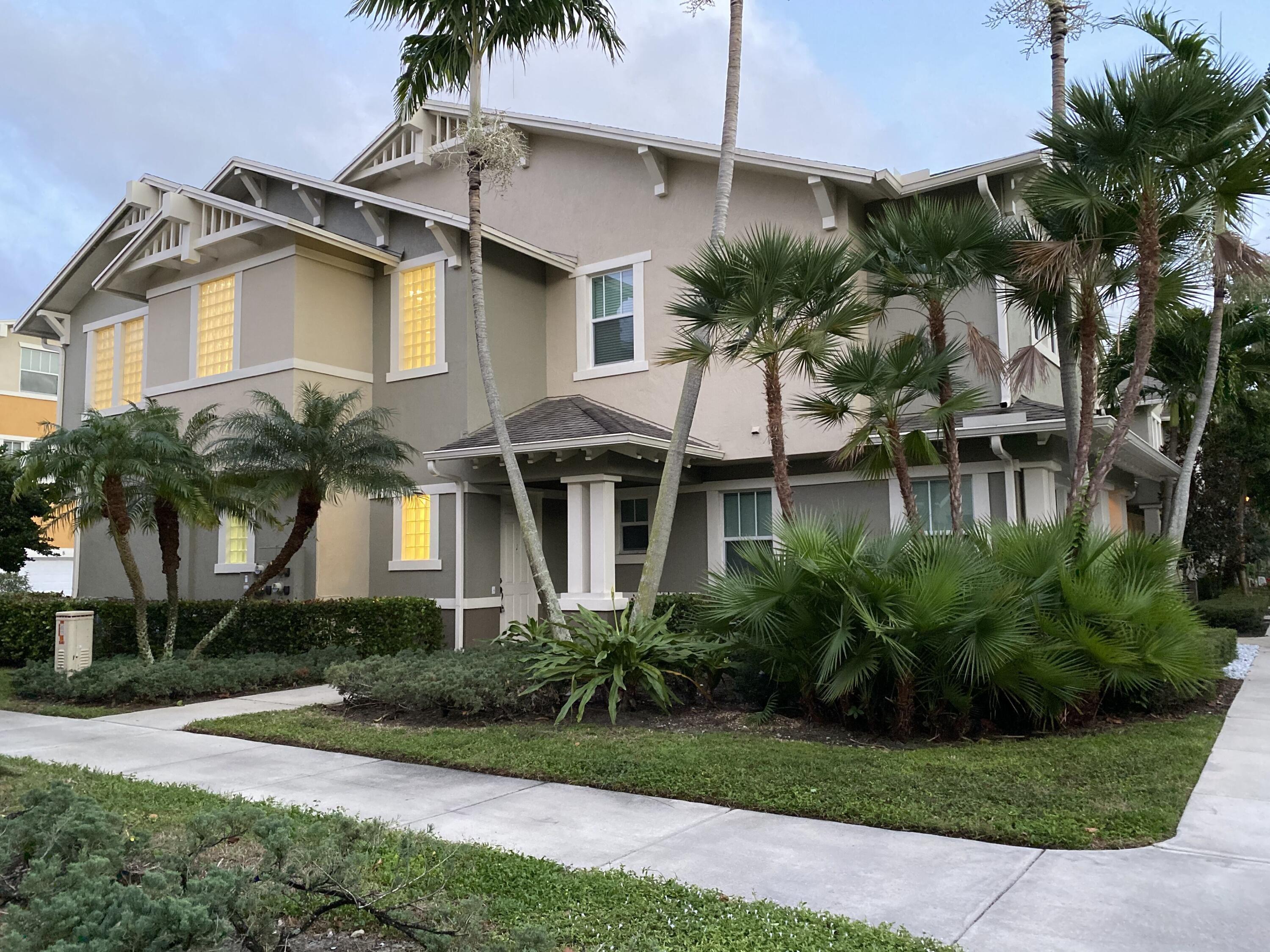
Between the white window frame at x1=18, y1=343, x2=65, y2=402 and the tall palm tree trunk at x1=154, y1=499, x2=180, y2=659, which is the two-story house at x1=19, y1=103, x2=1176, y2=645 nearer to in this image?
the tall palm tree trunk at x1=154, y1=499, x2=180, y2=659

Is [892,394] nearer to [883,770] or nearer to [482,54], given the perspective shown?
[883,770]

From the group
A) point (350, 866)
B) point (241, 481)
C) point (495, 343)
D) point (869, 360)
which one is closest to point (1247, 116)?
point (869, 360)

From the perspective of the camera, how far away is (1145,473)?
62.7 feet

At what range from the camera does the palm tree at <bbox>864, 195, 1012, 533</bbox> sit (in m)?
11.0

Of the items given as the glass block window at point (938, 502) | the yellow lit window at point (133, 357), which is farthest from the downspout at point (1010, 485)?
the yellow lit window at point (133, 357)

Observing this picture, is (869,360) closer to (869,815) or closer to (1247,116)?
(1247,116)

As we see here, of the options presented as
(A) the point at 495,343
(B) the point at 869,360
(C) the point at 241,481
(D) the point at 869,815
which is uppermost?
(A) the point at 495,343

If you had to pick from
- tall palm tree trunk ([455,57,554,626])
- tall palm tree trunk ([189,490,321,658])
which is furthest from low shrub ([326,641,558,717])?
tall palm tree trunk ([189,490,321,658])

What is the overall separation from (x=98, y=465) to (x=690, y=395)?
276 inches

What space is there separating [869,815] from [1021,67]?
10897 millimetres

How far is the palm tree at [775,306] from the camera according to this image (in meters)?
10.2

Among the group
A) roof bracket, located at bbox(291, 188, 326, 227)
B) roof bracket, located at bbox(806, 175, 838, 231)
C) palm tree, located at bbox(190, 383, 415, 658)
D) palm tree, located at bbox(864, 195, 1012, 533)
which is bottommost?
palm tree, located at bbox(190, 383, 415, 658)

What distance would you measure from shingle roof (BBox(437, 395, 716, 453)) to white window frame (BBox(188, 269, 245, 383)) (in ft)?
13.6

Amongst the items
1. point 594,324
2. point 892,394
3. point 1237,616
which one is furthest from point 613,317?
point 1237,616
